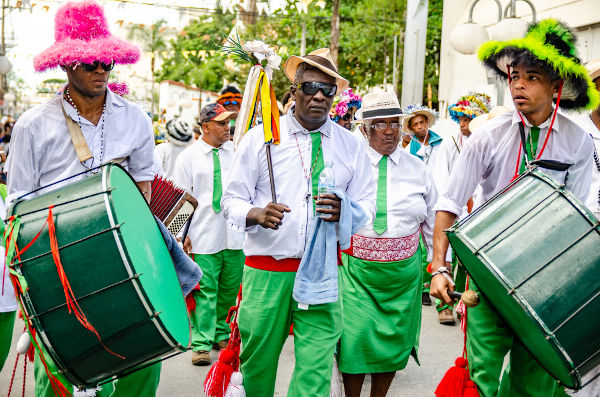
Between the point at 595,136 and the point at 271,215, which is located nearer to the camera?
the point at 271,215

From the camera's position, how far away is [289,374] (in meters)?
6.05

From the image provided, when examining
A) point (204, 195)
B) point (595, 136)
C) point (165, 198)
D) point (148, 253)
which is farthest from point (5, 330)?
point (595, 136)

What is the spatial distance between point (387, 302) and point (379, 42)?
18.4 meters

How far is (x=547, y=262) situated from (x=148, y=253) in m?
1.78

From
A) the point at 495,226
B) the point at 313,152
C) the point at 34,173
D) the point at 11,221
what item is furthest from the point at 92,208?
the point at 495,226

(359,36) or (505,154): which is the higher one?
(359,36)

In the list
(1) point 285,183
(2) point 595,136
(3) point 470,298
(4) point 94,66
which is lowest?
(3) point 470,298

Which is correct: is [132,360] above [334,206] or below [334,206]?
below

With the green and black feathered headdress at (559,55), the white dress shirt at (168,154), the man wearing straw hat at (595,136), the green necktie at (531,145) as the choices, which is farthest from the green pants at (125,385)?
the white dress shirt at (168,154)

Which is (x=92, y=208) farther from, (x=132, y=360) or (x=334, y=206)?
(x=334, y=206)

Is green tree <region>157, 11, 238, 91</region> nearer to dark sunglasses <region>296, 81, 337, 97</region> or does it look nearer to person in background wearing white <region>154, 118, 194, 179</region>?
person in background wearing white <region>154, 118, 194, 179</region>

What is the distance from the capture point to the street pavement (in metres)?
5.64

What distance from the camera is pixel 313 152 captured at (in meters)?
4.22

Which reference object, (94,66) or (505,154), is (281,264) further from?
(94,66)
